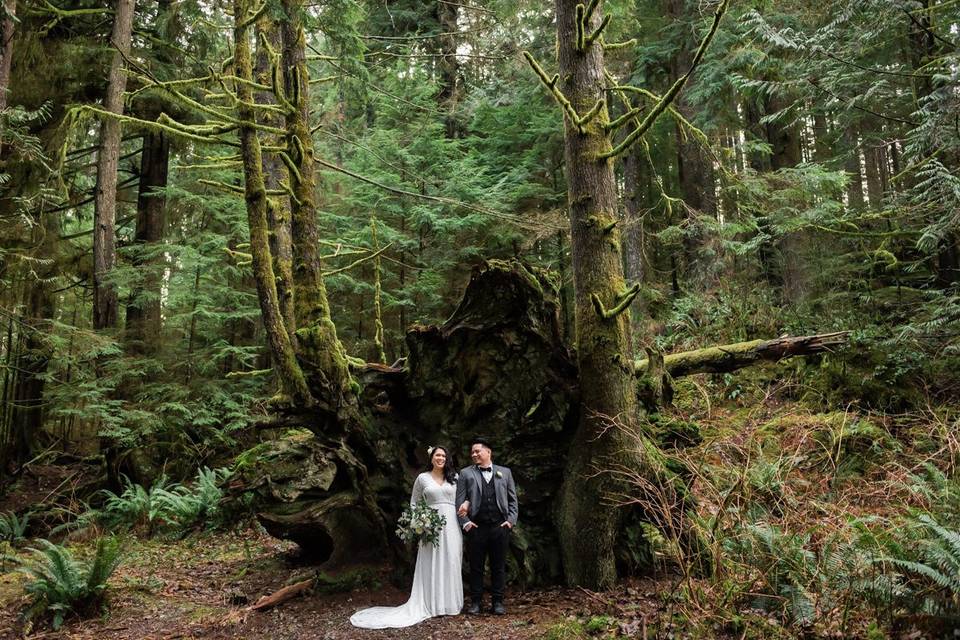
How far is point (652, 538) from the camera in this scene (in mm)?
6184

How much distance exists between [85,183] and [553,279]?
13615mm

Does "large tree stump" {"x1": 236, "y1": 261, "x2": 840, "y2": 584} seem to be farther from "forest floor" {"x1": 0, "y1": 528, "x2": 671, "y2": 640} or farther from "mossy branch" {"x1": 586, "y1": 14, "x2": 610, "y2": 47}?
"mossy branch" {"x1": 586, "y1": 14, "x2": 610, "y2": 47}

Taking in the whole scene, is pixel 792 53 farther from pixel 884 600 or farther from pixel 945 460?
pixel 884 600

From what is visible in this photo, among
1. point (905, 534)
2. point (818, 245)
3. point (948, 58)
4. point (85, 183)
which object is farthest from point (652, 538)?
point (85, 183)

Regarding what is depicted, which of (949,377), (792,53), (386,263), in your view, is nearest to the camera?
(949,377)

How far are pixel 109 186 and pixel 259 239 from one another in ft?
23.1

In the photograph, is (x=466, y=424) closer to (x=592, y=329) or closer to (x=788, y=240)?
(x=592, y=329)

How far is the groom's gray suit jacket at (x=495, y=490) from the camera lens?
6.09 m

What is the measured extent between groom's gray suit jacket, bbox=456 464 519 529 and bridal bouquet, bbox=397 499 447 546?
0.26 m

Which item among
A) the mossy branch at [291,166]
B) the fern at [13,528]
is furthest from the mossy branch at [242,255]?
the fern at [13,528]

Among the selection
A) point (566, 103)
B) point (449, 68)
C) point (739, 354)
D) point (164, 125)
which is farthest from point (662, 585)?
point (449, 68)

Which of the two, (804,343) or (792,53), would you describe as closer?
(804,343)

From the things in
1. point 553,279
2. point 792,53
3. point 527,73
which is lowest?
point 553,279

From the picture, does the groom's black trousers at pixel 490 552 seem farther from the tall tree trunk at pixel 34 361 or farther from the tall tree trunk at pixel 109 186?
the tall tree trunk at pixel 109 186
